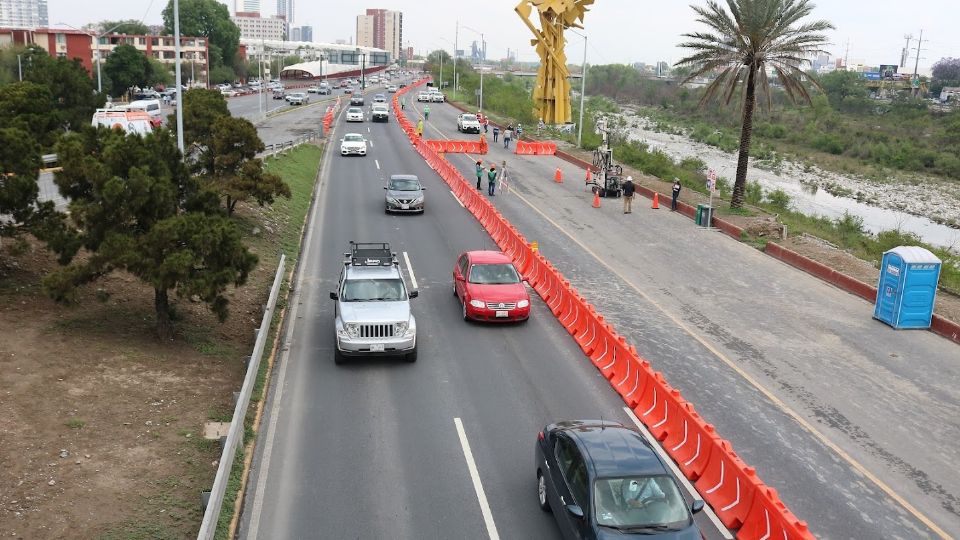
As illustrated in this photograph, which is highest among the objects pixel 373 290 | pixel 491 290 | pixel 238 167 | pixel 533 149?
pixel 238 167

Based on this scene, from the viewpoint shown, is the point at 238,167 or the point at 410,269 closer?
the point at 410,269

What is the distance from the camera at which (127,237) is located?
15.7 meters

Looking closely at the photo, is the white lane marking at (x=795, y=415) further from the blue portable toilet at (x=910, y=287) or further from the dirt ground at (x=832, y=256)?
the dirt ground at (x=832, y=256)

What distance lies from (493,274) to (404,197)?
13.3 m

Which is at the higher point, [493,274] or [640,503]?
[493,274]

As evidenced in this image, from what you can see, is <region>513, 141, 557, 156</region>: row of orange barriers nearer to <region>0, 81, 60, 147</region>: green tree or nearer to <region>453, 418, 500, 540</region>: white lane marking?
<region>0, 81, 60, 147</region>: green tree

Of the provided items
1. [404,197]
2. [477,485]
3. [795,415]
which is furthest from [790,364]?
[404,197]

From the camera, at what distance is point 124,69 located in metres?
92.4

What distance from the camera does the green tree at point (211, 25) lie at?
13888cm

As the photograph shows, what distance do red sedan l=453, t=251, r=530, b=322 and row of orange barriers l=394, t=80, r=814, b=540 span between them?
1.35m

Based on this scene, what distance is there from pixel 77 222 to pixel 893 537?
1514 centimetres

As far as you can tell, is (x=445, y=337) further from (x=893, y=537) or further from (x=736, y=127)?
(x=736, y=127)

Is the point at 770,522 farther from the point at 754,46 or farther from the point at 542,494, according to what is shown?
the point at 754,46

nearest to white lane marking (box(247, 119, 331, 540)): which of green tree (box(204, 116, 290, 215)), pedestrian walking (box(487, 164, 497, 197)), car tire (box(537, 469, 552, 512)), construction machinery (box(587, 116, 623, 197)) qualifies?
green tree (box(204, 116, 290, 215))
